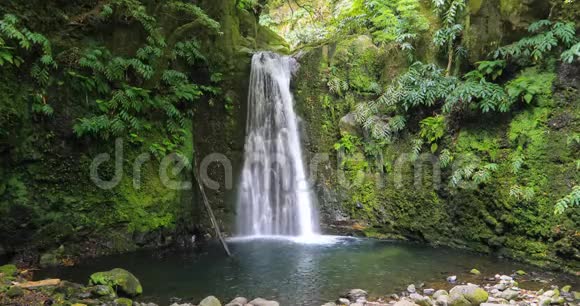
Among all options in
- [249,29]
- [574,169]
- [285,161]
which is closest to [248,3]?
[249,29]

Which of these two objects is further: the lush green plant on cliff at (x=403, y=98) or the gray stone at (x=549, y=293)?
the lush green plant on cliff at (x=403, y=98)

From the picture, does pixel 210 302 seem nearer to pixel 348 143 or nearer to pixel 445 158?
pixel 445 158

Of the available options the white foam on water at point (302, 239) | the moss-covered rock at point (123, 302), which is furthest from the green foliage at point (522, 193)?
the moss-covered rock at point (123, 302)

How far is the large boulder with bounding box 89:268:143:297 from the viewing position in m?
4.61

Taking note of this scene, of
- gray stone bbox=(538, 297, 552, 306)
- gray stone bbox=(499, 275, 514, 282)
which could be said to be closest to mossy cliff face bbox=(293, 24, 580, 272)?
gray stone bbox=(499, 275, 514, 282)

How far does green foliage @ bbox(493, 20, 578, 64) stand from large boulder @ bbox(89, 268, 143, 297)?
6.90 meters

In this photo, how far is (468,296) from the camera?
15.1 ft

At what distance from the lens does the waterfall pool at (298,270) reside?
204 inches

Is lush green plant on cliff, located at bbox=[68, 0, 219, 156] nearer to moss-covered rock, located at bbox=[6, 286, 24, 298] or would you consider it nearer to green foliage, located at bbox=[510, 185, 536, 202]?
moss-covered rock, located at bbox=[6, 286, 24, 298]

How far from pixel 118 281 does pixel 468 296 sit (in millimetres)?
4378

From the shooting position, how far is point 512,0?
21.4 feet

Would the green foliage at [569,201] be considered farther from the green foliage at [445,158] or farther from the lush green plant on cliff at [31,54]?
the lush green plant on cliff at [31,54]

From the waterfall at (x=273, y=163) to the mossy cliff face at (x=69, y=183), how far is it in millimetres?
1377

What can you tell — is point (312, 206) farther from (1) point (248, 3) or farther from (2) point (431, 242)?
(1) point (248, 3)
